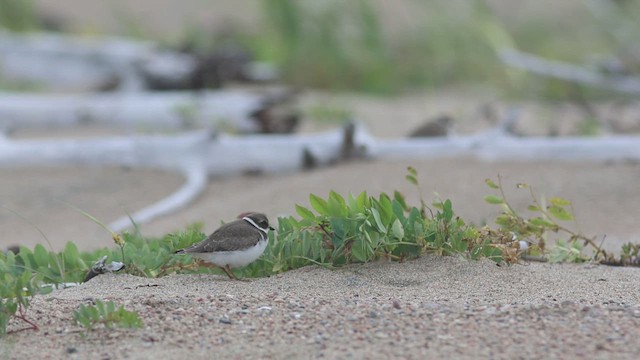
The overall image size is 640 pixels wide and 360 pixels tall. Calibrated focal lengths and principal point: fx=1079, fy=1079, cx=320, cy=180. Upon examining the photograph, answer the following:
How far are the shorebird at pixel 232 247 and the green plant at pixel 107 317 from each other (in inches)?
25.1

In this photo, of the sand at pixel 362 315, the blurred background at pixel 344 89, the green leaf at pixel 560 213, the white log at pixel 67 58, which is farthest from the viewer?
the white log at pixel 67 58

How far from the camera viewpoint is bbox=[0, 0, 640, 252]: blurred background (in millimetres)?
7551

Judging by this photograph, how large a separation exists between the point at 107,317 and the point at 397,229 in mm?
1215

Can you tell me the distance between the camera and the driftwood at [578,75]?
934 centimetres

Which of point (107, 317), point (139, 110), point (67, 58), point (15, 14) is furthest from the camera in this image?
point (67, 58)

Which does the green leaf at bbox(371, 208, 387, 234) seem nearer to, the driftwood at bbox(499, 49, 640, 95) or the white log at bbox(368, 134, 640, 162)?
the white log at bbox(368, 134, 640, 162)

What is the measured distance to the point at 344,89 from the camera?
36.8 feet

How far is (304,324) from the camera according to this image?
3.54 m

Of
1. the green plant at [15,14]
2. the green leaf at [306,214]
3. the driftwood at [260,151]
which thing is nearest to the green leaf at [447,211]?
the green leaf at [306,214]

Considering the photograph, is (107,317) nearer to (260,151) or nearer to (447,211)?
(447,211)

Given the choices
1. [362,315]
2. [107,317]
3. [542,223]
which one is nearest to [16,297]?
[107,317]

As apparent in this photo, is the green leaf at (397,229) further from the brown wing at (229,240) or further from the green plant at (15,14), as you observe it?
the green plant at (15,14)

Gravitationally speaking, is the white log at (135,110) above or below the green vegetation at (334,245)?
above

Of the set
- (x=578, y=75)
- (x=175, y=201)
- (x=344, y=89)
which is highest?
(x=578, y=75)
